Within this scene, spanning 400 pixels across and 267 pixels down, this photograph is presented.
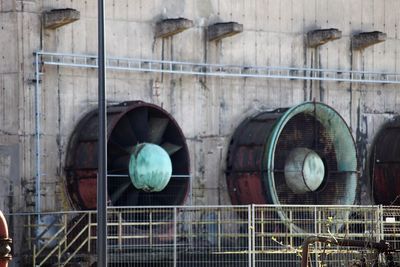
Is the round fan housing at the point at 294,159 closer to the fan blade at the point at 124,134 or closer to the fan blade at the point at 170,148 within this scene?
the fan blade at the point at 170,148

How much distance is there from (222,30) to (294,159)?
3.03m

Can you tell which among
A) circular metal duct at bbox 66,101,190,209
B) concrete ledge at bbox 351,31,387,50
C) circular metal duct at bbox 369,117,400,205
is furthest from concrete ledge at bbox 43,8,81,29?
circular metal duct at bbox 369,117,400,205

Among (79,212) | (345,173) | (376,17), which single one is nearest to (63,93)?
(79,212)

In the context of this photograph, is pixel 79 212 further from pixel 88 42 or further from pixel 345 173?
pixel 345 173

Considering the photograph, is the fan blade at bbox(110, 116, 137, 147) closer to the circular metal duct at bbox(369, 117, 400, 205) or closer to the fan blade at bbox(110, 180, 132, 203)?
the fan blade at bbox(110, 180, 132, 203)

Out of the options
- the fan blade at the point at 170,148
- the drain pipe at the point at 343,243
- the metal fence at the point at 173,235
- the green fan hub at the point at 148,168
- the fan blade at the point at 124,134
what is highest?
the fan blade at the point at 124,134

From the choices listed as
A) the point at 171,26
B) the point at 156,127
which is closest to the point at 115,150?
the point at 156,127

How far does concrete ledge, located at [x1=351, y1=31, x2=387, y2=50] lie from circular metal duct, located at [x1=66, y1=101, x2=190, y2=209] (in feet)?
20.8

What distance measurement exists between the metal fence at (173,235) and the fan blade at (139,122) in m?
1.57

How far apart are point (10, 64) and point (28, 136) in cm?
137

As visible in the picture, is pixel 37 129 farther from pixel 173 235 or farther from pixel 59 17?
pixel 173 235

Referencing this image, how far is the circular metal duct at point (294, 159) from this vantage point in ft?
92.4

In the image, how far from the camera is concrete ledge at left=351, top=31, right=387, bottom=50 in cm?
3155

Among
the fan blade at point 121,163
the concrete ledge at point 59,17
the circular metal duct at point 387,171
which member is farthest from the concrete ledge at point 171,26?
the circular metal duct at point 387,171
